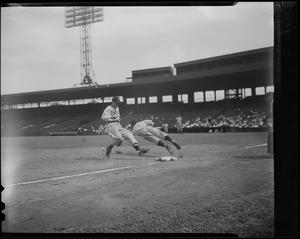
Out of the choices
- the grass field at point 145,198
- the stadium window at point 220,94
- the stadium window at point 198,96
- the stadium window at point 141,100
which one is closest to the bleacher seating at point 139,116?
the stadium window at point 141,100

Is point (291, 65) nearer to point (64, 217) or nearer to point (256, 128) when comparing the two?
point (64, 217)

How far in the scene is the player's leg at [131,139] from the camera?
5555mm

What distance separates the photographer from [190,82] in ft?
37.6

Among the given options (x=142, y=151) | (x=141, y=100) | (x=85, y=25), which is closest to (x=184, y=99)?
(x=141, y=100)

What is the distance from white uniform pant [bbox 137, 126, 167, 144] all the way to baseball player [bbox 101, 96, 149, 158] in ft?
0.74

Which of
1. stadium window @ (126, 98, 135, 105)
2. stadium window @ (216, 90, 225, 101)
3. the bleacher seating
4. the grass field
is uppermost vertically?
stadium window @ (216, 90, 225, 101)

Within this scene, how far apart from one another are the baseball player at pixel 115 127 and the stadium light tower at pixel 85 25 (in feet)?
3.15

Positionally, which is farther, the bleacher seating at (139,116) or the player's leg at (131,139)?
the bleacher seating at (139,116)

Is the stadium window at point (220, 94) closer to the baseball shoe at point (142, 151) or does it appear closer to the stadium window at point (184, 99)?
the stadium window at point (184, 99)

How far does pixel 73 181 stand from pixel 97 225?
1.86 m

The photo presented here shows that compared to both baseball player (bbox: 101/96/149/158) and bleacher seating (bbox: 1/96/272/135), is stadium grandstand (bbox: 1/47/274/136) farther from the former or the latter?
baseball player (bbox: 101/96/149/158)

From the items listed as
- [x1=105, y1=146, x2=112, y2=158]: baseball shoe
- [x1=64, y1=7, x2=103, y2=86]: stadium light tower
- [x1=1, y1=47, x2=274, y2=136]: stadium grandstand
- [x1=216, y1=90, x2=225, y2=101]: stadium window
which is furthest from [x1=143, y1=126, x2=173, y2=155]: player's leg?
[x1=216, y1=90, x2=225, y2=101]: stadium window

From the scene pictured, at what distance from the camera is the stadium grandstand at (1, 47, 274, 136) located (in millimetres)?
5355

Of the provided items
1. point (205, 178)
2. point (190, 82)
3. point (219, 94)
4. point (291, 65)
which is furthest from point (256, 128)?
point (291, 65)
